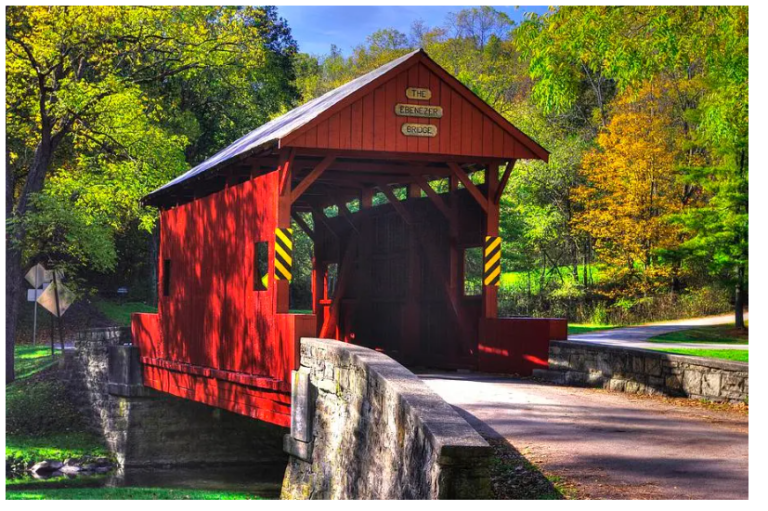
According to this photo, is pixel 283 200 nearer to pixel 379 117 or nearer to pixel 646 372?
pixel 379 117

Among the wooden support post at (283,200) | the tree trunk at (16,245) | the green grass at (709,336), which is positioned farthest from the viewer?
the green grass at (709,336)

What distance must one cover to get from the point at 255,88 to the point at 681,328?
17.0m

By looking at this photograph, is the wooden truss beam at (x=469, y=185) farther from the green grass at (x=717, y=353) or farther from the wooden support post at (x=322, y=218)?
the wooden support post at (x=322, y=218)

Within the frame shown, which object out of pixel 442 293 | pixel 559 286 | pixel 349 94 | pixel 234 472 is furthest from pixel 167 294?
pixel 559 286

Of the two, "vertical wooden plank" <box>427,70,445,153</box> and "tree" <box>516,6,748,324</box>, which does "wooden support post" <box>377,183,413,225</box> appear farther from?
"tree" <box>516,6,748,324</box>

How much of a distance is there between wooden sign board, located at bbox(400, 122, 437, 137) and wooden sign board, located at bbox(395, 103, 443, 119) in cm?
12

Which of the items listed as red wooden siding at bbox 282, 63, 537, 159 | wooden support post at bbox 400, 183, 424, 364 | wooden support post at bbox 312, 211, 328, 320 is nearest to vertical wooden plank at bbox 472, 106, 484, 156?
red wooden siding at bbox 282, 63, 537, 159

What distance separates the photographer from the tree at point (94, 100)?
21.9m

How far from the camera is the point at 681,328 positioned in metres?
26.7

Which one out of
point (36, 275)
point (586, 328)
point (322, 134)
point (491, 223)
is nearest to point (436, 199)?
point (491, 223)

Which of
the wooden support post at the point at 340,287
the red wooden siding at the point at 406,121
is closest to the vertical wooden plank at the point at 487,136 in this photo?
the red wooden siding at the point at 406,121

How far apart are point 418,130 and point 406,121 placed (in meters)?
0.19

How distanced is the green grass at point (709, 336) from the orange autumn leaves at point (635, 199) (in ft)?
17.3

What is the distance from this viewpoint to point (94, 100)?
72.4 feet
